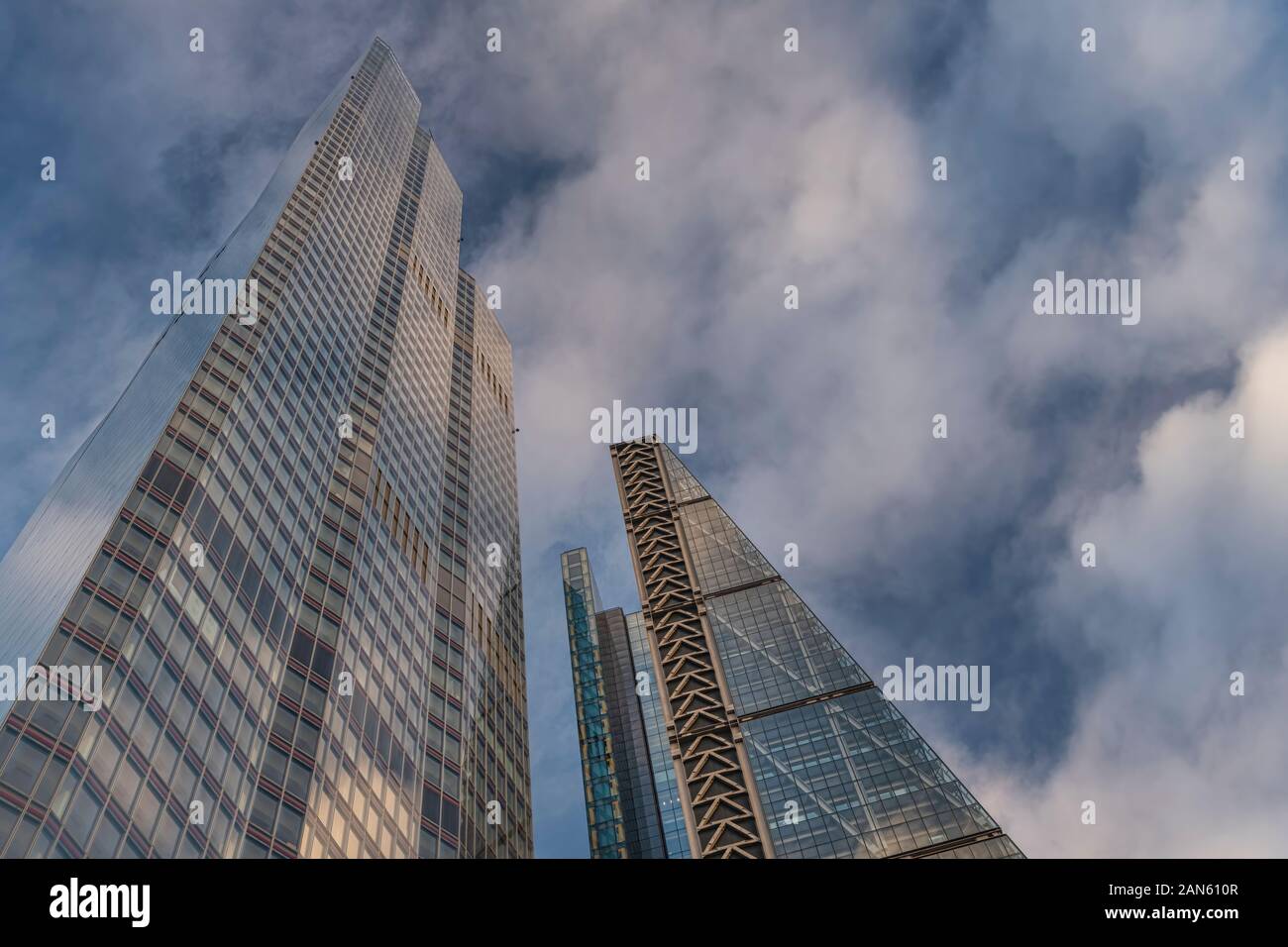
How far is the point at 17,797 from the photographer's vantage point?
130 feet

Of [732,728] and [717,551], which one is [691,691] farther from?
[717,551]

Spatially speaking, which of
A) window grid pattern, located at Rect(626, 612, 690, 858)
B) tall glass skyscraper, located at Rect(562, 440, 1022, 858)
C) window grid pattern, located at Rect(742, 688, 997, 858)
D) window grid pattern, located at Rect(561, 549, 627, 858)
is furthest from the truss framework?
window grid pattern, located at Rect(561, 549, 627, 858)

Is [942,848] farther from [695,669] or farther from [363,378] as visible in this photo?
[363,378]

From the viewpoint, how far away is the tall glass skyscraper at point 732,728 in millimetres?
104938

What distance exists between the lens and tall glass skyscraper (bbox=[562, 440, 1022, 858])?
104938 mm

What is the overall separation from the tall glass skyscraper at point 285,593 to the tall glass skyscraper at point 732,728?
24170 mm

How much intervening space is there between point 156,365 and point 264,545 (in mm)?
30557

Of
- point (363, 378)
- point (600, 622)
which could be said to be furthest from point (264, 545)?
point (600, 622)

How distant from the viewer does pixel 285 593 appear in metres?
70.1

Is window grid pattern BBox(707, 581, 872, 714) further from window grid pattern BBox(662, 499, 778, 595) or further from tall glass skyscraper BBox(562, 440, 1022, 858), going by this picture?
window grid pattern BBox(662, 499, 778, 595)

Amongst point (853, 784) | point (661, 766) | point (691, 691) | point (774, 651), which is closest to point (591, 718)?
point (661, 766)

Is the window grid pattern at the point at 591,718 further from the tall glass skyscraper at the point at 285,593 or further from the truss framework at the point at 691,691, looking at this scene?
the tall glass skyscraper at the point at 285,593

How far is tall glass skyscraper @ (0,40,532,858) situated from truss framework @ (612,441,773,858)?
2252 cm

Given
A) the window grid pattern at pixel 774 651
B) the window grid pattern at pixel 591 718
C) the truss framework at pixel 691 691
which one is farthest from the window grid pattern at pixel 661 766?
the window grid pattern at pixel 774 651
